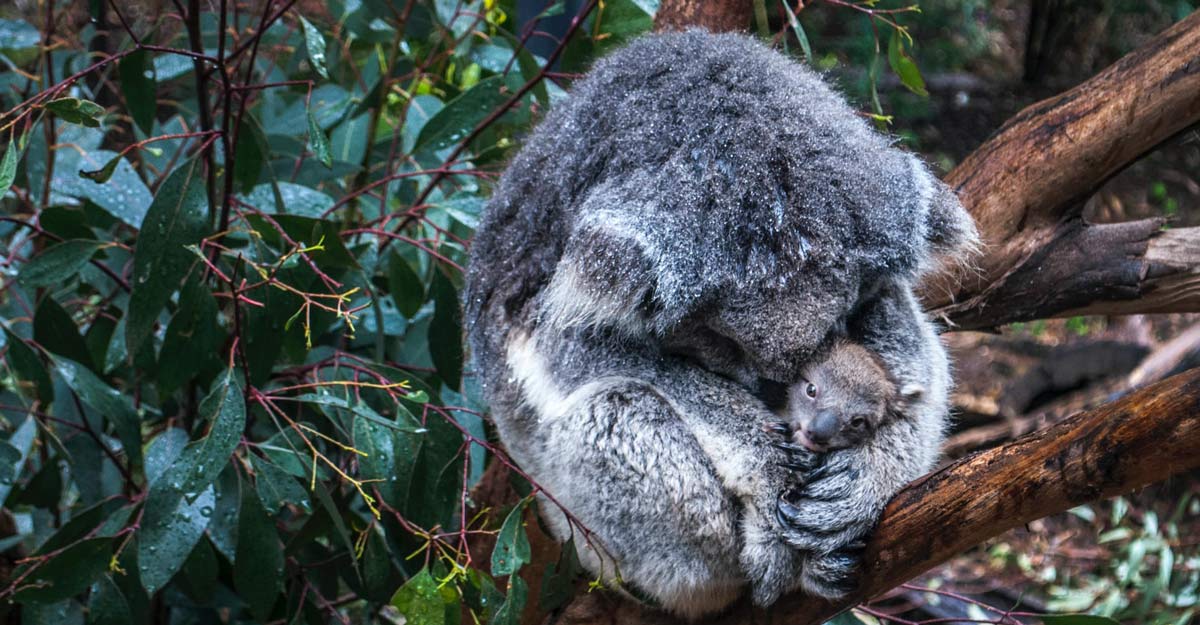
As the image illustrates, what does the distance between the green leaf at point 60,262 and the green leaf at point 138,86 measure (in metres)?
0.35

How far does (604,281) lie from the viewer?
78.0 inches

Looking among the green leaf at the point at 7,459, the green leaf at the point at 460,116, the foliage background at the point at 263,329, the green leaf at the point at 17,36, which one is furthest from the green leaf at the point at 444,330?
the green leaf at the point at 17,36

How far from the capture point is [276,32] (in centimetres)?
364

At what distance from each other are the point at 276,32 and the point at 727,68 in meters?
2.05

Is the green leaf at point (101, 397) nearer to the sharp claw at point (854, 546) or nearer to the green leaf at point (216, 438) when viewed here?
the green leaf at point (216, 438)

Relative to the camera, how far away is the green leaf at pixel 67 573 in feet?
7.63

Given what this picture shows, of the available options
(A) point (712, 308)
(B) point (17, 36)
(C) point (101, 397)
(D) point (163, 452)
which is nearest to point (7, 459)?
(C) point (101, 397)

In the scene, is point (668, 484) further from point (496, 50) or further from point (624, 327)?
point (496, 50)

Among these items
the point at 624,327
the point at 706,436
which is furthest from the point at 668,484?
the point at 624,327

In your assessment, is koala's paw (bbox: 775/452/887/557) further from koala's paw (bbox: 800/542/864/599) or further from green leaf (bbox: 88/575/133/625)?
green leaf (bbox: 88/575/133/625)

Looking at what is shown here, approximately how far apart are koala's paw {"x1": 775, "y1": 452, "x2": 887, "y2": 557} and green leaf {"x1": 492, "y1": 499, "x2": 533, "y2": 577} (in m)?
0.51

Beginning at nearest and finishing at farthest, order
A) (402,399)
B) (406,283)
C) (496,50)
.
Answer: (402,399), (406,283), (496,50)

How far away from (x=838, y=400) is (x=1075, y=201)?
3.85 ft

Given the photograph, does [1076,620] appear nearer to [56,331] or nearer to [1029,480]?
[1029,480]
